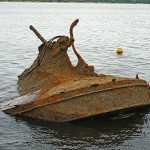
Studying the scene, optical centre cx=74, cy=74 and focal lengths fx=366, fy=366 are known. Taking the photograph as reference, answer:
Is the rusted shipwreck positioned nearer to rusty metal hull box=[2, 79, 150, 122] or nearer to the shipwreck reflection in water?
rusty metal hull box=[2, 79, 150, 122]

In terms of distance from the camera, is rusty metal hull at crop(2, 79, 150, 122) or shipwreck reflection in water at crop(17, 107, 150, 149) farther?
rusty metal hull at crop(2, 79, 150, 122)

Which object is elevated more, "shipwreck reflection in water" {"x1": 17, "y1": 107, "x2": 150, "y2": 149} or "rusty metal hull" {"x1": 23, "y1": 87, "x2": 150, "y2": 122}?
"rusty metal hull" {"x1": 23, "y1": 87, "x2": 150, "y2": 122}

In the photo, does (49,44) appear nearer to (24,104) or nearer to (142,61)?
(24,104)

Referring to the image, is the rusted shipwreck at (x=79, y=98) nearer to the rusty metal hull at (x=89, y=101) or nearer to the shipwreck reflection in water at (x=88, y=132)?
the rusty metal hull at (x=89, y=101)

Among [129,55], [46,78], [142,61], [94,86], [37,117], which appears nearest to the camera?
[94,86]

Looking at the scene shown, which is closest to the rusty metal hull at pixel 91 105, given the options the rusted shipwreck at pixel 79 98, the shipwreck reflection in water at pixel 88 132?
the rusted shipwreck at pixel 79 98

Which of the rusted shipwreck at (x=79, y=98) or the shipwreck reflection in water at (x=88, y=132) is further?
the rusted shipwreck at (x=79, y=98)

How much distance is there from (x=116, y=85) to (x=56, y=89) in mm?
2320

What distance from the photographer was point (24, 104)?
554 inches

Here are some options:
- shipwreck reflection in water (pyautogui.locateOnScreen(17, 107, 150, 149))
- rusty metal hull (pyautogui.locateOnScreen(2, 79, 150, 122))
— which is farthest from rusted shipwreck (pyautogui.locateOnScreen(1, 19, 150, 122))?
shipwreck reflection in water (pyautogui.locateOnScreen(17, 107, 150, 149))

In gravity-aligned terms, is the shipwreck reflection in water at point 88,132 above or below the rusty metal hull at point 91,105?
below

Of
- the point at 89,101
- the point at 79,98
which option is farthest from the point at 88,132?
the point at 79,98

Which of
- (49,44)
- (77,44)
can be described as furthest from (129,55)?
(49,44)

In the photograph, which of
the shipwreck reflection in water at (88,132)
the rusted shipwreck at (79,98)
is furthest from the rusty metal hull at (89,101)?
the shipwreck reflection in water at (88,132)
